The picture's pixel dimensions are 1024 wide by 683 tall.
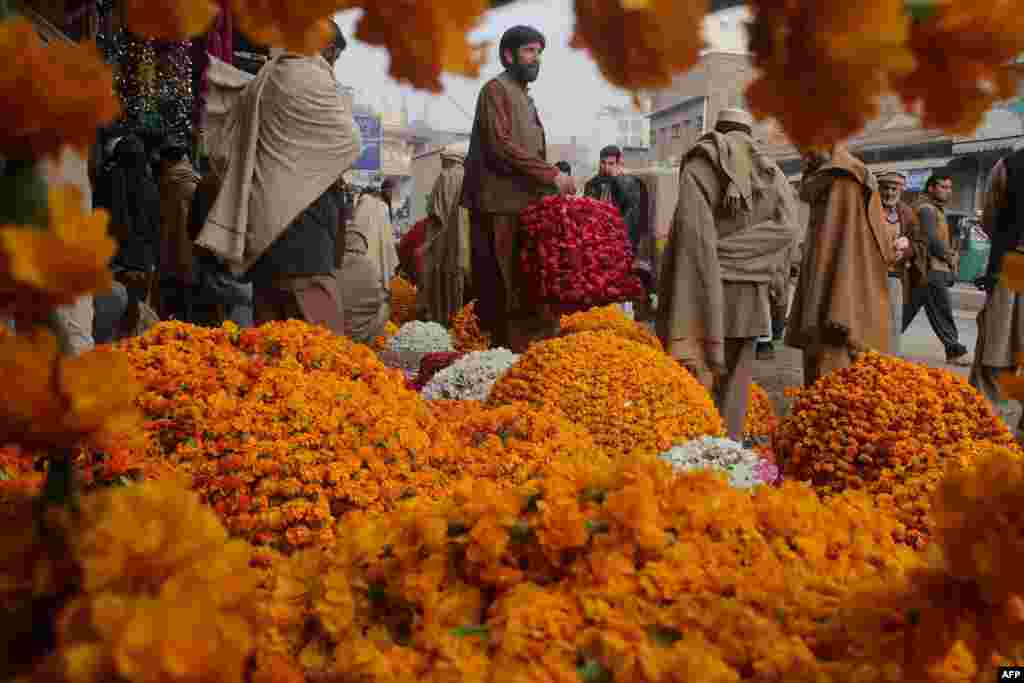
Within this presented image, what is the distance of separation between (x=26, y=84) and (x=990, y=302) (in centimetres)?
744

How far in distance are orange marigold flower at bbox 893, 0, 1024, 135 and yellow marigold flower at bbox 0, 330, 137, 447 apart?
70 centimetres

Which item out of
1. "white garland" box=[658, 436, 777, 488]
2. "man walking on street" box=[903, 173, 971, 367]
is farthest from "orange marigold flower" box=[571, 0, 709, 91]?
"man walking on street" box=[903, 173, 971, 367]

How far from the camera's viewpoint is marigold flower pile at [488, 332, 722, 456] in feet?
12.0

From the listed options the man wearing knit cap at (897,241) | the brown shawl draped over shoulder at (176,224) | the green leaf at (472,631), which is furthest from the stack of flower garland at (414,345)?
the green leaf at (472,631)

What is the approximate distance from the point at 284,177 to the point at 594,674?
3473 mm

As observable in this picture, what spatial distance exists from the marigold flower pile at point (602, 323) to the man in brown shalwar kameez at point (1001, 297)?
2.68 metres

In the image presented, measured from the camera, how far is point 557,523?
1.28m

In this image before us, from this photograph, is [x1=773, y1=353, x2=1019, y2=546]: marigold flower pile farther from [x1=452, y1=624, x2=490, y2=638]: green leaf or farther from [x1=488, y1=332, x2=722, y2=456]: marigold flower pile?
[x1=452, y1=624, x2=490, y2=638]: green leaf

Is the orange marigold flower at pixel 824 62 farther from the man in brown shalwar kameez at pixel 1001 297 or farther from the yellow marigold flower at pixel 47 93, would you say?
the man in brown shalwar kameez at pixel 1001 297

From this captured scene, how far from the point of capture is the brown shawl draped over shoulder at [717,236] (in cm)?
519

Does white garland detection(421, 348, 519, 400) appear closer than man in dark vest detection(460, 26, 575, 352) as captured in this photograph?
Yes

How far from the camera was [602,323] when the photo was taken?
609 cm

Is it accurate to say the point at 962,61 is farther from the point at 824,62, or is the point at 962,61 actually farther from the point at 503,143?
the point at 503,143

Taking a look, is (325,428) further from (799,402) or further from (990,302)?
(990,302)
